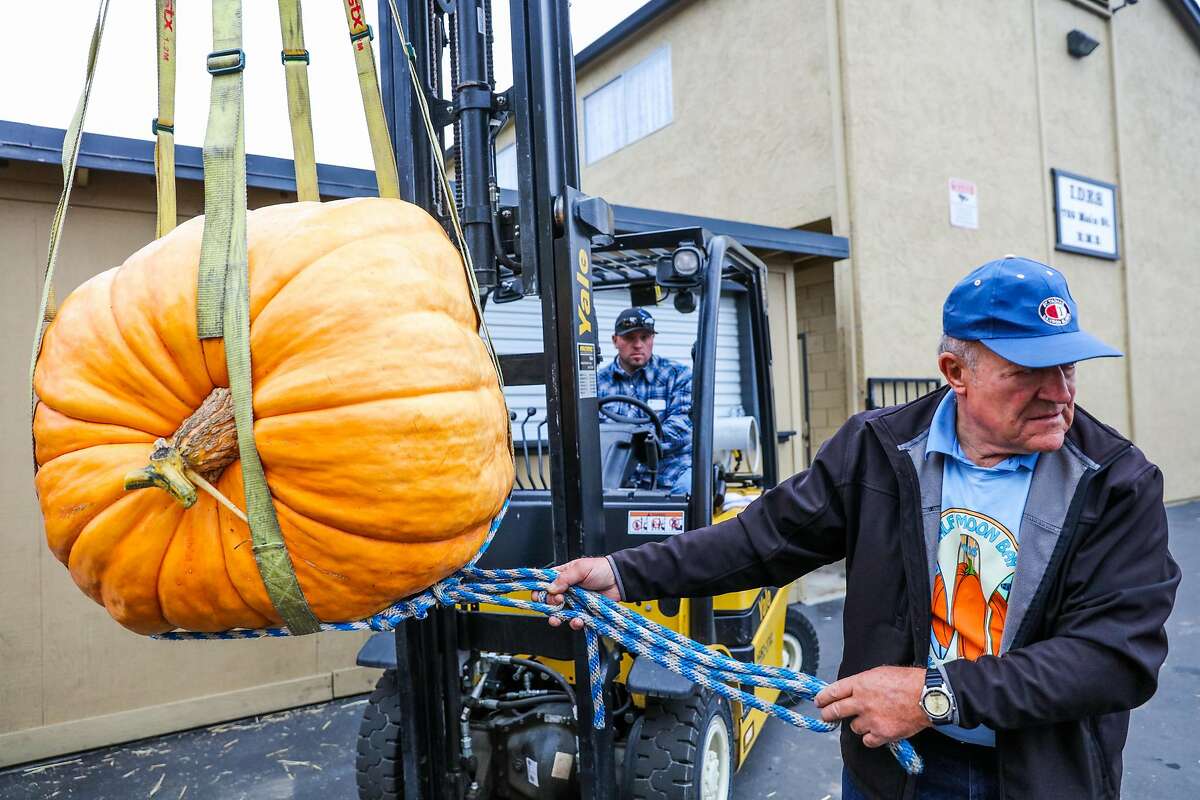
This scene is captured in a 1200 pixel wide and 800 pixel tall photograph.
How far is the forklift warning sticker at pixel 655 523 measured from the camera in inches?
113

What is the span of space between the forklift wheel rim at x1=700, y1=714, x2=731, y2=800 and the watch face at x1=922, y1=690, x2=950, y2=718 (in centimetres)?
159

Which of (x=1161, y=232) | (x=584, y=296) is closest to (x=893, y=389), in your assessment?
(x=584, y=296)

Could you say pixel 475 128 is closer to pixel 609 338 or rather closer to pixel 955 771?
pixel 955 771

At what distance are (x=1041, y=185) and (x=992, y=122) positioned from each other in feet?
4.20

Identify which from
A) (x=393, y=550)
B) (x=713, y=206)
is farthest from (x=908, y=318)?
(x=393, y=550)

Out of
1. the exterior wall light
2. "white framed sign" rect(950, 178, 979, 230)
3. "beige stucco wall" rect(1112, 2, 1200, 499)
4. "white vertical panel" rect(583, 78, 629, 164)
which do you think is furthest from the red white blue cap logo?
"beige stucco wall" rect(1112, 2, 1200, 499)

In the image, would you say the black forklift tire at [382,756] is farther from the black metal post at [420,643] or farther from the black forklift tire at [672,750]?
the black forklift tire at [672,750]

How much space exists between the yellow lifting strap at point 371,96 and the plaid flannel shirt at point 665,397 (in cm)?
214

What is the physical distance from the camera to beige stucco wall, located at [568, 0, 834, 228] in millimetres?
8859

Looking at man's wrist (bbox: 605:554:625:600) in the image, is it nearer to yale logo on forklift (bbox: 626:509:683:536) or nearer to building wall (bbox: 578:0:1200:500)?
yale logo on forklift (bbox: 626:509:683:536)

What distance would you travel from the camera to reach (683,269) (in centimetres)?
308

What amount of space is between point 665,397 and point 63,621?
3.60 m

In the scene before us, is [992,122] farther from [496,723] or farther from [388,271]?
[388,271]

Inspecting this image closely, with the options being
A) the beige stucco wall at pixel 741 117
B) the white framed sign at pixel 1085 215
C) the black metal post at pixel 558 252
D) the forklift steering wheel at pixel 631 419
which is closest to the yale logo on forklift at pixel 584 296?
the black metal post at pixel 558 252
